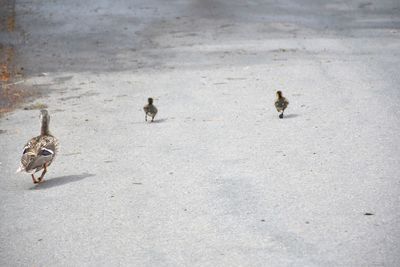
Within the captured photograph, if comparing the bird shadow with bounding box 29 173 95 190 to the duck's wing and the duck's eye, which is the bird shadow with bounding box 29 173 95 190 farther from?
the duck's eye

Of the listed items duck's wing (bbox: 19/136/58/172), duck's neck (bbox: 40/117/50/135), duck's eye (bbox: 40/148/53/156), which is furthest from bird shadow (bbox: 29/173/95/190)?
duck's neck (bbox: 40/117/50/135)

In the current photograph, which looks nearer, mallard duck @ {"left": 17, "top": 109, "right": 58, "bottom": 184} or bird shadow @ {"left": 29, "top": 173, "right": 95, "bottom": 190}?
mallard duck @ {"left": 17, "top": 109, "right": 58, "bottom": 184}

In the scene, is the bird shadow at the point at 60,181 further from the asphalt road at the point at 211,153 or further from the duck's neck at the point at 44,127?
the duck's neck at the point at 44,127

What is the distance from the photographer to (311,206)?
8594 millimetres

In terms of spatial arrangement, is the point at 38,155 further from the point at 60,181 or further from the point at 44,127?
the point at 44,127

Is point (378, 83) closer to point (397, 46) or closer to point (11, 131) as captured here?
point (397, 46)

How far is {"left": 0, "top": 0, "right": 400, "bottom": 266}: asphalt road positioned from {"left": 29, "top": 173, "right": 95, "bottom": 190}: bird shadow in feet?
0.15

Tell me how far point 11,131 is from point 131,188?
14.9 feet

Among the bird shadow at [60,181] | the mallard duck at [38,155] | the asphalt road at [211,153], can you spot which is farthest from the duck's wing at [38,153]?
the asphalt road at [211,153]

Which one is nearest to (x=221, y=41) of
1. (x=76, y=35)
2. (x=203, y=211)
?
(x=76, y=35)

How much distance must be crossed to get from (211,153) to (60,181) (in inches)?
96.4

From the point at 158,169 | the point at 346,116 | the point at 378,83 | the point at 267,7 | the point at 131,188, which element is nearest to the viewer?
the point at 131,188

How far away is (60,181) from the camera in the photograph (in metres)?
10.3

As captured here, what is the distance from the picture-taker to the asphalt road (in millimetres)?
7688
